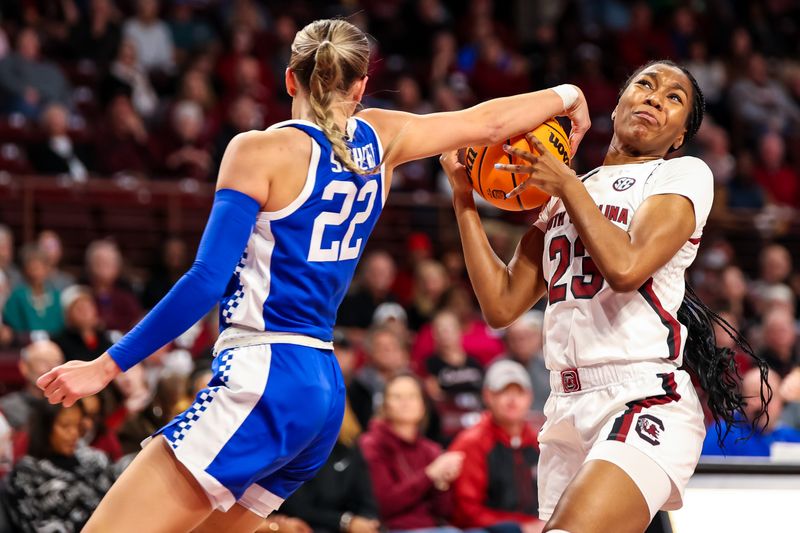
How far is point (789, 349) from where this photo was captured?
9352mm

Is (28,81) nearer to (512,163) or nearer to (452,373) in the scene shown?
(452,373)

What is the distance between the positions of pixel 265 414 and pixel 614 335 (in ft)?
3.59

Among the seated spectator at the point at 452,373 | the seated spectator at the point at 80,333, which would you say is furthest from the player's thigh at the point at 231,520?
the seated spectator at the point at 452,373

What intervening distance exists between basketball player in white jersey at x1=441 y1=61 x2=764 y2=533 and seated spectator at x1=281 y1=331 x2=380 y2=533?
309 centimetres

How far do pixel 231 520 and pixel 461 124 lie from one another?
1.43m

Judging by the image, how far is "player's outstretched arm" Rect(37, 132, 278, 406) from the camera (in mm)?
2994

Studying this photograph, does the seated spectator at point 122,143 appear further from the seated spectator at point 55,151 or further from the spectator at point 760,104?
the spectator at point 760,104

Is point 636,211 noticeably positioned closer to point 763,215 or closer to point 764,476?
point 764,476

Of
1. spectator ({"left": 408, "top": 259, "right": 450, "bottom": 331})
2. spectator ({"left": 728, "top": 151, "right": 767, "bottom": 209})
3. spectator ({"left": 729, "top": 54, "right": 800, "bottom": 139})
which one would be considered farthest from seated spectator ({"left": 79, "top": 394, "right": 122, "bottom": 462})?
spectator ({"left": 729, "top": 54, "right": 800, "bottom": 139})

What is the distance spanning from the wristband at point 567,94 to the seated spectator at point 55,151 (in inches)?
289

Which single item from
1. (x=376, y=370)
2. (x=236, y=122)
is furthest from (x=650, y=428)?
(x=236, y=122)

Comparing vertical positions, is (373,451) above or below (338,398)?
below

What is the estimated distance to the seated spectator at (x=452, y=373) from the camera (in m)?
8.95

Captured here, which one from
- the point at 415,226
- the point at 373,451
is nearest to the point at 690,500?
the point at 373,451
